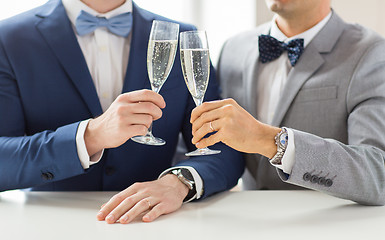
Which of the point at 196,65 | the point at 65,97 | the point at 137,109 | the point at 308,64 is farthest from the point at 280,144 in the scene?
the point at 65,97

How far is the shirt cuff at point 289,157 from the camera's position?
1702 mm

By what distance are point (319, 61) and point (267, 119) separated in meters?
0.36

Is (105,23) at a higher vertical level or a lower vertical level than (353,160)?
higher

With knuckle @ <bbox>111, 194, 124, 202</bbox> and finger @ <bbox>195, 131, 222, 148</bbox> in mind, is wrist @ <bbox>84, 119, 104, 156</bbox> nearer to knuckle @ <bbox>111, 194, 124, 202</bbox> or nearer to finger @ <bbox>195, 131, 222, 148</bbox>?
knuckle @ <bbox>111, 194, 124, 202</bbox>

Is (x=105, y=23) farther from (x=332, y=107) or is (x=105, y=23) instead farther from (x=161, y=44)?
(x=332, y=107)

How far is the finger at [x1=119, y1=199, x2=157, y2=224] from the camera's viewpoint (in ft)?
5.11

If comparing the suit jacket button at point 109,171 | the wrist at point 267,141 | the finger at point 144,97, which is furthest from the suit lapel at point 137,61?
the wrist at point 267,141

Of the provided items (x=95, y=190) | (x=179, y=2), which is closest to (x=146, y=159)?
(x=95, y=190)

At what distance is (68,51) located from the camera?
2.10m

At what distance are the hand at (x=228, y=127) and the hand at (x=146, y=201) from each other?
8.2 inches

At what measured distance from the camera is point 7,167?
6.15 feet

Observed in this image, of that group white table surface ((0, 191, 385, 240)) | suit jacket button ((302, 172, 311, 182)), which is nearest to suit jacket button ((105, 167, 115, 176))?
white table surface ((0, 191, 385, 240))

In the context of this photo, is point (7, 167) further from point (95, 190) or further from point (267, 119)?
point (267, 119)

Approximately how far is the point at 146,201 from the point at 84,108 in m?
0.64
